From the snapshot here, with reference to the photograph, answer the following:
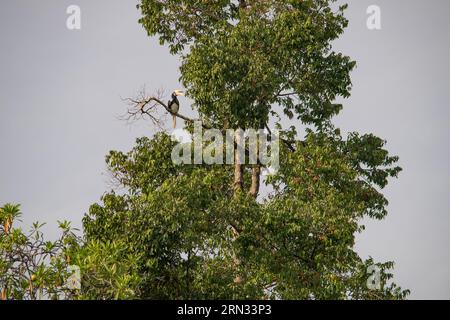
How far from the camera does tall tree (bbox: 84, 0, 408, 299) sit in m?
18.8

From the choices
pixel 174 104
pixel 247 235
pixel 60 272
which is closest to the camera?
pixel 60 272

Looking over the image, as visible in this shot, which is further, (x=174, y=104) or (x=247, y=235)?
(x=174, y=104)

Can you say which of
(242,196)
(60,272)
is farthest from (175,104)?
(60,272)

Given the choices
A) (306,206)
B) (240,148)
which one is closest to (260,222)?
(306,206)

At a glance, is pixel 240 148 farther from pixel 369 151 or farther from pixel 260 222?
pixel 260 222

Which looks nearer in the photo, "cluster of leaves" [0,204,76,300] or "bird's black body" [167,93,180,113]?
"cluster of leaves" [0,204,76,300]

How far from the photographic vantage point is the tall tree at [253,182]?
18.8 m

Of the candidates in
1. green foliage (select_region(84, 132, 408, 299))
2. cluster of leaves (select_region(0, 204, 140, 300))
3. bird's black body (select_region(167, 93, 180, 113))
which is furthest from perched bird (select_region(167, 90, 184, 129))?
cluster of leaves (select_region(0, 204, 140, 300))

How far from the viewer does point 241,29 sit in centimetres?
2419

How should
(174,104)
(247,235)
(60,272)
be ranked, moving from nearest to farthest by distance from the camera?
1. (60,272)
2. (247,235)
3. (174,104)

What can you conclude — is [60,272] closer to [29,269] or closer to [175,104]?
[29,269]

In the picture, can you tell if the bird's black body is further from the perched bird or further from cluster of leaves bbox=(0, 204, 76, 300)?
cluster of leaves bbox=(0, 204, 76, 300)

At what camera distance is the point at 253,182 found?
2608 cm
